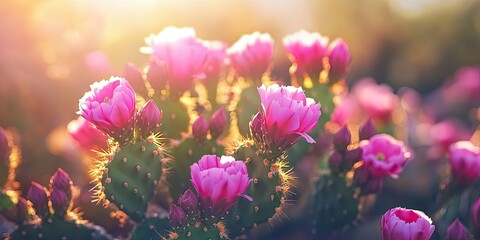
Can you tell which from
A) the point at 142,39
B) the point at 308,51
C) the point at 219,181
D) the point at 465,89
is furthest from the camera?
the point at 142,39

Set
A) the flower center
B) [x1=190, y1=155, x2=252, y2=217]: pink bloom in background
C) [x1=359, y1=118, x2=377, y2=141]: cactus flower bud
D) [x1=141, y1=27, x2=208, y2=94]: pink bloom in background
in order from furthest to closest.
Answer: [x1=359, y1=118, x2=377, y2=141]: cactus flower bud, [x1=141, y1=27, x2=208, y2=94]: pink bloom in background, the flower center, [x1=190, y1=155, x2=252, y2=217]: pink bloom in background

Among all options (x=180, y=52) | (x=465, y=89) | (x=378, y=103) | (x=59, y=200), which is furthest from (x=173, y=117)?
(x=465, y=89)

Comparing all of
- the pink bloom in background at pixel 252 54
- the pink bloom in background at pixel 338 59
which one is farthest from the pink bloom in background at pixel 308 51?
the pink bloom in background at pixel 252 54

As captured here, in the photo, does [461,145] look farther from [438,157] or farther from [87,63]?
[87,63]

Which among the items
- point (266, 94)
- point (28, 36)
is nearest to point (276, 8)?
point (28, 36)

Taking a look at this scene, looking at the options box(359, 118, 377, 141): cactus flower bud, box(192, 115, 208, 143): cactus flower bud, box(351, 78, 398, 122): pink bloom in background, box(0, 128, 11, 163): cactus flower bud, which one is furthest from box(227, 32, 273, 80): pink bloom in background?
box(351, 78, 398, 122): pink bloom in background

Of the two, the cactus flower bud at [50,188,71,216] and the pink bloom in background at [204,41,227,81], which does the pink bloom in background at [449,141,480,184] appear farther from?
the cactus flower bud at [50,188,71,216]

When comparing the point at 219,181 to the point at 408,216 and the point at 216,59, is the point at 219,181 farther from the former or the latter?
the point at 216,59
